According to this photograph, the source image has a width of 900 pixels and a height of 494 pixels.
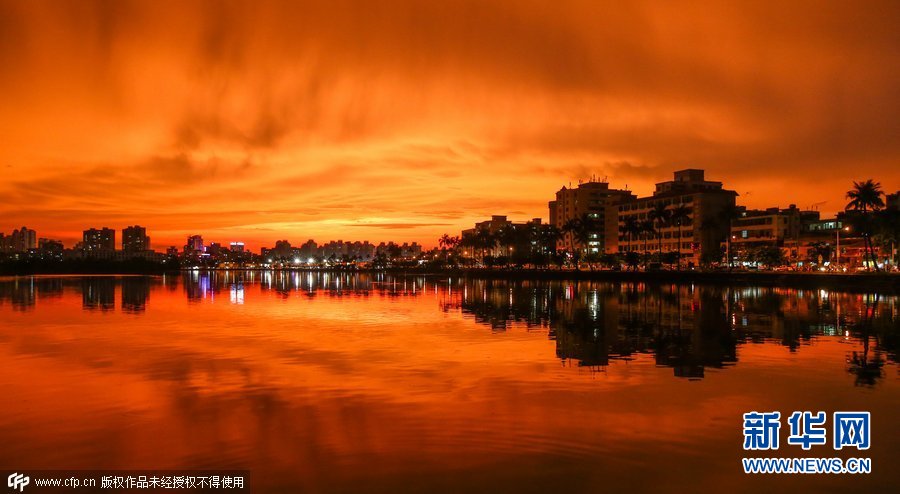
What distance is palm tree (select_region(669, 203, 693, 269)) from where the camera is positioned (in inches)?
6381

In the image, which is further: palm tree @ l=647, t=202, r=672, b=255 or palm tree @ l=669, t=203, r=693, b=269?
palm tree @ l=647, t=202, r=672, b=255

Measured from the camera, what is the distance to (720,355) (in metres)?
27.9

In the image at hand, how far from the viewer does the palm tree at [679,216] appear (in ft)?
532

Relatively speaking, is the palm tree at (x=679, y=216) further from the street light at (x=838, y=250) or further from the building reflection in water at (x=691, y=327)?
the building reflection in water at (x=691, y=327)

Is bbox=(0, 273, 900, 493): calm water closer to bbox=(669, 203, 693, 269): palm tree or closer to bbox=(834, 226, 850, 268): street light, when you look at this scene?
bbox=(834, 226, 850, 268): street light

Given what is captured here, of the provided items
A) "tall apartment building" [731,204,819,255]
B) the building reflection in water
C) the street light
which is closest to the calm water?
the building reflection in water

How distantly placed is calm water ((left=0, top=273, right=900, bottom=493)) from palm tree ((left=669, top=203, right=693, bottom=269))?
128071mm

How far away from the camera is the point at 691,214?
549ft

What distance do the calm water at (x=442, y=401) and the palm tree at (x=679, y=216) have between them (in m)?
128

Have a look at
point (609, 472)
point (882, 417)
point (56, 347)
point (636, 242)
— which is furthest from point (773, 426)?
point (636, 242)

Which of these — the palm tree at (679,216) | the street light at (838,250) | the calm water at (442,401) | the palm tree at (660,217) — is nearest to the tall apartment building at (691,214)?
the palm tree at (679,216)

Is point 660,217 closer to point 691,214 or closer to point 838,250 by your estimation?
point 691,214

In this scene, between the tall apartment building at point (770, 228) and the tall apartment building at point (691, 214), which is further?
the tall apartment building at point (691, 214)

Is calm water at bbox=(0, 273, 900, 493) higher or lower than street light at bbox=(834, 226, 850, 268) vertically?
lower
